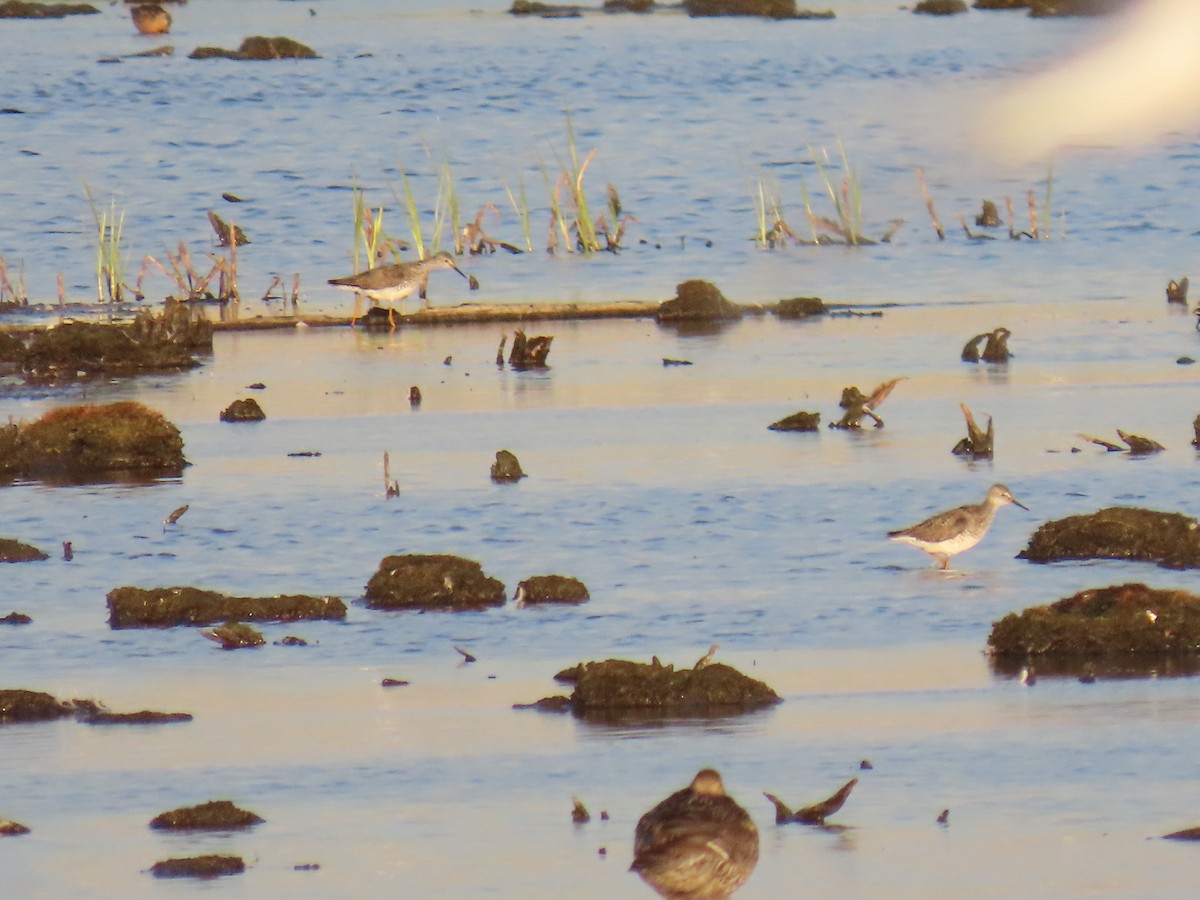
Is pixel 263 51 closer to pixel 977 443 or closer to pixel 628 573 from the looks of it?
pixel 977 443

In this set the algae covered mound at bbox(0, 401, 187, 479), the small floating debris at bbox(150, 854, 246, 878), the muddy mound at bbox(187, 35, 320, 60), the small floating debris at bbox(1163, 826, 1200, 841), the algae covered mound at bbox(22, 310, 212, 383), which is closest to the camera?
the small floating debris at bbox(150, 854, 246, 878)

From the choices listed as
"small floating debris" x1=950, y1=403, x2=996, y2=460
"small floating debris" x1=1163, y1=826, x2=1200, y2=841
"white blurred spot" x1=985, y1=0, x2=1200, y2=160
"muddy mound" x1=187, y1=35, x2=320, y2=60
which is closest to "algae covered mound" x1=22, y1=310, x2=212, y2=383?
"small floating debris" x1=950, y1=403, x2=996, y2=460

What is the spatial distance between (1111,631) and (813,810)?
12.6ft

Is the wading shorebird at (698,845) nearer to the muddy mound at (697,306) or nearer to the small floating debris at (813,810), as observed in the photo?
the small floating debris at (813,810)

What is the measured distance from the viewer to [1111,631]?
14891 millimetres

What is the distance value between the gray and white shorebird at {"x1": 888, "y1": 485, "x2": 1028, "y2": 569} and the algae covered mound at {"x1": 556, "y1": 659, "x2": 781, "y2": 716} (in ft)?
13.0

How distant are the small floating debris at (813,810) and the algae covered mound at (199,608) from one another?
17.1ft

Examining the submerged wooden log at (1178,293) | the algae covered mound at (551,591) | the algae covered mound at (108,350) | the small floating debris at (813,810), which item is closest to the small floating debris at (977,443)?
the algae covered mound at (551,591)

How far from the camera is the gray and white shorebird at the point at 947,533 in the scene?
17.6 m

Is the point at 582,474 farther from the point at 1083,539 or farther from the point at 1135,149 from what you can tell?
the point at 1135,149

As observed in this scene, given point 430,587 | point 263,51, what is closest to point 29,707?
point 430,587

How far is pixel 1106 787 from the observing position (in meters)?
12.1

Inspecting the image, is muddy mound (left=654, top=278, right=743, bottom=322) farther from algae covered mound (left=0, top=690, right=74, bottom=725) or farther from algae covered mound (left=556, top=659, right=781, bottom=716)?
algae covered mound (left=0, top=690, right=74, bottom=725)

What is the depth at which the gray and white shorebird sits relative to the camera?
57.6ft
